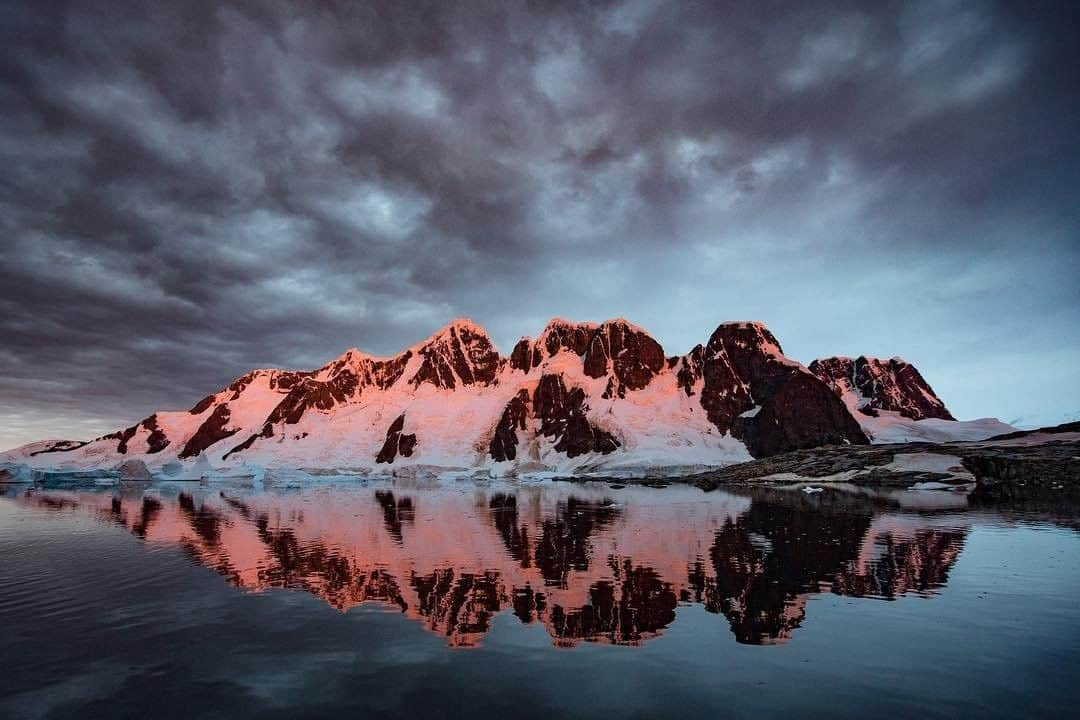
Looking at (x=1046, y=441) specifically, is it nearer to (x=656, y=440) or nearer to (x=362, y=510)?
(x=362, y=510)

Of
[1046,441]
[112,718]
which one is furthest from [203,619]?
[1046,441]

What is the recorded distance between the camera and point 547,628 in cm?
1366

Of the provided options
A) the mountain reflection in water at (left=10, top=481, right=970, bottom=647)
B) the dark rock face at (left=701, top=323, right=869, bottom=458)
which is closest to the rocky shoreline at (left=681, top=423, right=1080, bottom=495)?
the mountain reflection in water at (left=10, top=481, right=970, bottom=647)

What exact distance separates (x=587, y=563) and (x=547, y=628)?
893 cm

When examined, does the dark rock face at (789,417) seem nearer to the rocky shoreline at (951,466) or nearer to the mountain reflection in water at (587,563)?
the rocky shoreline at (951,466)

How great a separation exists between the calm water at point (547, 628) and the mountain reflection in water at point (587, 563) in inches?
5.9

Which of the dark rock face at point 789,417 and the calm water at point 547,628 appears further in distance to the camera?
the dark rock face at point 789,417

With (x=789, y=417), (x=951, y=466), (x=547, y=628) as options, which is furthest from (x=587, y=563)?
(x=789, y=417)

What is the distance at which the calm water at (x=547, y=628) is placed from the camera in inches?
370

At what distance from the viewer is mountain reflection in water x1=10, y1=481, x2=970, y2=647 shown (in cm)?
1488

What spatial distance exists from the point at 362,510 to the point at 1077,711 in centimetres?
4934

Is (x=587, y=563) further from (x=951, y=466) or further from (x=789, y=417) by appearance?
(x=789, y=417)

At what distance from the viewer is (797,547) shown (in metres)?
25.6

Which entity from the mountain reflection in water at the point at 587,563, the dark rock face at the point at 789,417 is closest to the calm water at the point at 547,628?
the mountain reflection in water at the point at 587,563
